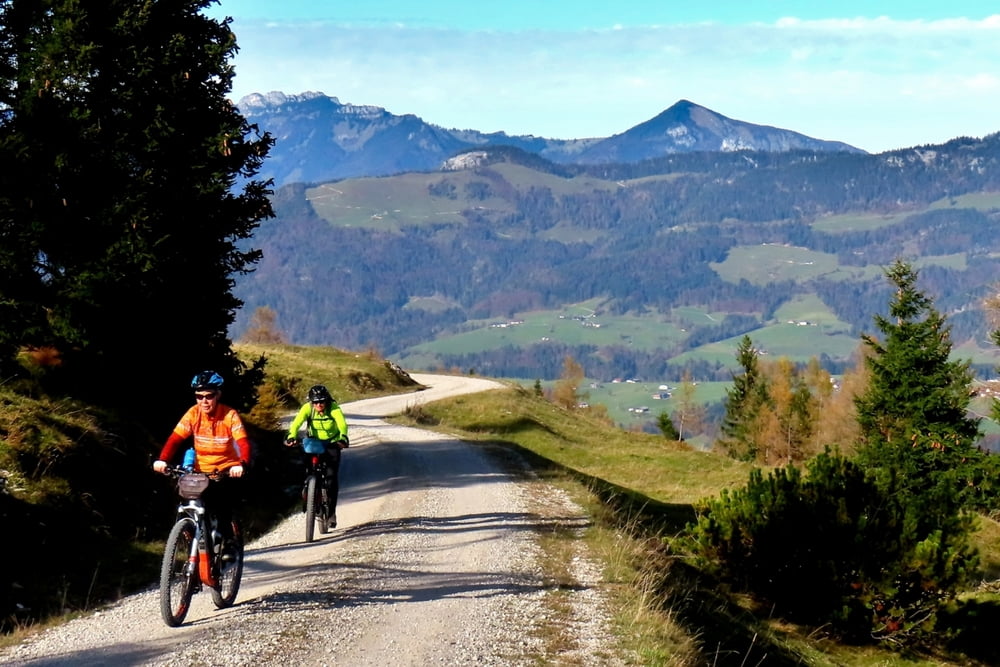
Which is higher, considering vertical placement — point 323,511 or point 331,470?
point 331,470

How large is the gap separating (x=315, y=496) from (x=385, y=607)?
14.8 ft

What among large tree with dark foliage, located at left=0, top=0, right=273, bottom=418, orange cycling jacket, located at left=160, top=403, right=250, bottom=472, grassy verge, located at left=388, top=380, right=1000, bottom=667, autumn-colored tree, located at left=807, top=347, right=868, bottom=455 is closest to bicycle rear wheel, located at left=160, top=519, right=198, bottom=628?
orange cycling jacket, located at left=160, top=403, right=250, bottom=472

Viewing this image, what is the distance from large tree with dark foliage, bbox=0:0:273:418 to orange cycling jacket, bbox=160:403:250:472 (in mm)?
7919

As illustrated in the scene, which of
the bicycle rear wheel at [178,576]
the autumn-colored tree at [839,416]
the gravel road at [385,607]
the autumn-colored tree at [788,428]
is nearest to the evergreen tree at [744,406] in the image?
the autumn-colored tree at [788,428]

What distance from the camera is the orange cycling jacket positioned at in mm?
10195

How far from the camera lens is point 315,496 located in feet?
50.5

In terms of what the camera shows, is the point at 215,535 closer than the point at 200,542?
No

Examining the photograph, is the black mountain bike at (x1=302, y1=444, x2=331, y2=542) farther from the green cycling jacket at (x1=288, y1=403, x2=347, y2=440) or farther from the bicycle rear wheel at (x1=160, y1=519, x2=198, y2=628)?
the bicycle rear wheel at (x1=160, y1=519, x2=198, y2=628)

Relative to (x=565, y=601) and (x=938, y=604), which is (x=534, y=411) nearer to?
(x=938, y=604)

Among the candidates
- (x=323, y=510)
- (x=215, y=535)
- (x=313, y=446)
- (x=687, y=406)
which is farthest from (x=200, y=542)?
(x=687, y=406)

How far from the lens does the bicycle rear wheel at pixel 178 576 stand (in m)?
9.57

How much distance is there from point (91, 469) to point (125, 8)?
9.15 meters

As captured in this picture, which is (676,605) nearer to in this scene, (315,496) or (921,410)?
(315,496)

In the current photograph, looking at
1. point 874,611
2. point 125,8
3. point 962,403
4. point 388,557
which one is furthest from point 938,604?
point 962,403
